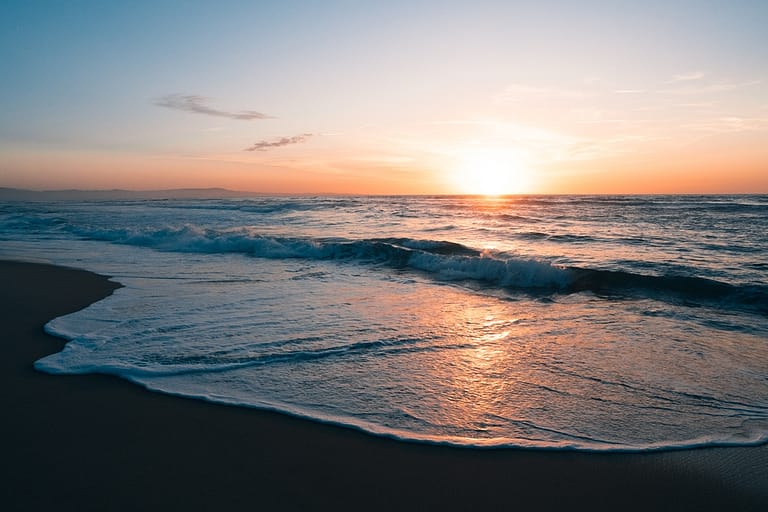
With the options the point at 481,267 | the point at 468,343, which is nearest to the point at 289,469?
the point at 468,343

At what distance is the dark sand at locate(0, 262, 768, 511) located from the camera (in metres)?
2.84

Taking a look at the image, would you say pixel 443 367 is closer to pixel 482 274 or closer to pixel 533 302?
pixel 533 302

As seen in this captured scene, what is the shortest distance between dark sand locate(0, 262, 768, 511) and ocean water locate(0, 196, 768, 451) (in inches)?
8.2

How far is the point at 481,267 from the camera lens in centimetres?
1141

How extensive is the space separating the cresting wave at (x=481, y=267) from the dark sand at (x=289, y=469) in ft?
19.8

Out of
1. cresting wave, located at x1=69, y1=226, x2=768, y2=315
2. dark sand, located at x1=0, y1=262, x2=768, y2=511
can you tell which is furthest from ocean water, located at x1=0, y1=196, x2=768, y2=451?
dark sand, located at x1=0, y1=262, x2=768, y2=511

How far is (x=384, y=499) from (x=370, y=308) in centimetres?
483

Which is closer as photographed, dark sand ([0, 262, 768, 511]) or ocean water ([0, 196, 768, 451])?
dark sand ([0, 262, 768, 511])

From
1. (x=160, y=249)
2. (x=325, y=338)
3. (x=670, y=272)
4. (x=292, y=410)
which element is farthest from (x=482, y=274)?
(x=160, y=249)

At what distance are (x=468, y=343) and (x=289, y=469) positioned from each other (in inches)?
126

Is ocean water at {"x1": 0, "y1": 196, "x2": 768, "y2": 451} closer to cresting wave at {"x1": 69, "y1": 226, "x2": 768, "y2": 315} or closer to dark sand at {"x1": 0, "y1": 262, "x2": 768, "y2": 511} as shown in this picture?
cresting wave at {"x1": 69, "y1": 226, "x2": 768, "y2": 315}

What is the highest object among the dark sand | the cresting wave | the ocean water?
the cresting wave

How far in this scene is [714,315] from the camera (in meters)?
7.25

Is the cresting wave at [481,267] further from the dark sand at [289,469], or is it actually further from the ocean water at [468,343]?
the dark sand at [289,469]
